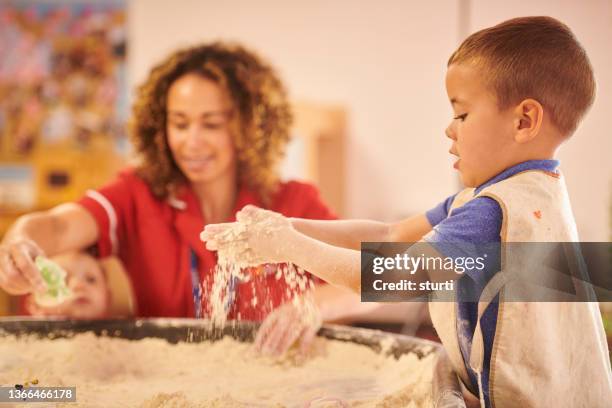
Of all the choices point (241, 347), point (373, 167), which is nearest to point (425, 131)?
point (373, 167)

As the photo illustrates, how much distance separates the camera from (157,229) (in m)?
1.17

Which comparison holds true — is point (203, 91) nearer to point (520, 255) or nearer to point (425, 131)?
point (520, 255)

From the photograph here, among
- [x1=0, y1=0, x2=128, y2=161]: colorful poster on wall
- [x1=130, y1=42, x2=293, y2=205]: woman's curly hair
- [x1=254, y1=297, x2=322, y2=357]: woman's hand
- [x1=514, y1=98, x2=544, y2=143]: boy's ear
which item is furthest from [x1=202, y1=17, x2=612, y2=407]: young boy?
[x1=0, y1=0, x2=128, y2=161]: colorful poster on wall

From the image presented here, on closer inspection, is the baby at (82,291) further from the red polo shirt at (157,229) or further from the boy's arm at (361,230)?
the boy's arm at (361,230)

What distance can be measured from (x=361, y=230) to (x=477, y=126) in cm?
20

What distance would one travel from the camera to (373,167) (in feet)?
8.59

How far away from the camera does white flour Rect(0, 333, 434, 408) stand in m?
0.74

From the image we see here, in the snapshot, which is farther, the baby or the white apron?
the baby

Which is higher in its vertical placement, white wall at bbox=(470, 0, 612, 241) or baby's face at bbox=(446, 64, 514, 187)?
white wall at bbox=(470, 0, 612, 241)

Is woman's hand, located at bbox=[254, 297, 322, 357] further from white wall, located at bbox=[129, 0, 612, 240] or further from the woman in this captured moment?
white wall, located at bbox=[129, 0, 612, 240]

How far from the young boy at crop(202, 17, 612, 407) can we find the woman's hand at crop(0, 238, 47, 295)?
0.43m

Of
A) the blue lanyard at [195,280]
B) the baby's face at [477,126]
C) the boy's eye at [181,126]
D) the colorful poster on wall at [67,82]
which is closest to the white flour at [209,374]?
the blue lanyard at [195,280]

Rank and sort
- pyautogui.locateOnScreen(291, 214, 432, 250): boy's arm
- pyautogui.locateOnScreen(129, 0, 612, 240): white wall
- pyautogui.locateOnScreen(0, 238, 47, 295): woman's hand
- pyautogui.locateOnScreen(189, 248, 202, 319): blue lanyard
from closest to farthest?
pyautogui.locateOnScreen(291, 214, 432, 250): boy's arm → pyautogui.locateOnScreen(0, 238, 47, 295): woman's hand → pyautogui.locateOnScreen(189, 248, 202, 319): blue lanyard → pyautogui.locateOnScreen(129, 0, 612, 240): white wall

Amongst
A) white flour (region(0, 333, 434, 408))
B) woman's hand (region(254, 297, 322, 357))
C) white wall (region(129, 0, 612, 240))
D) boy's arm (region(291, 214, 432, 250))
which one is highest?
white wall (region(129, 0, 612, 240))
